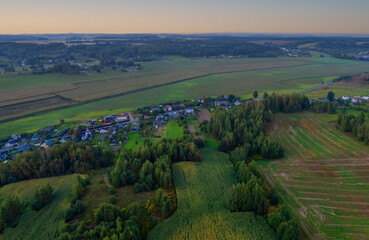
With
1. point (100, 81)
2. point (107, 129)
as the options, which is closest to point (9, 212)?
point (107, 129)

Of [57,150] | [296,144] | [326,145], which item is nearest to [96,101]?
[57,150]

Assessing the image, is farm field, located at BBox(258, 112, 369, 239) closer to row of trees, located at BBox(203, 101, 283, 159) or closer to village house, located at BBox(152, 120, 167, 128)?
row of trees, located at BBox(203, 101, 283, 159)

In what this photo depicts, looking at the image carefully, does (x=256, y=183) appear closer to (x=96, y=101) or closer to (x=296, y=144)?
(x=296, y=144)

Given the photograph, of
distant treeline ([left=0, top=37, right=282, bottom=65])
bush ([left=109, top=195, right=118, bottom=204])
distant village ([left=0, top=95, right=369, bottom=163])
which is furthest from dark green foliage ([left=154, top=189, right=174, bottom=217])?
distant treeline ([left=0, top=37, right=282, bottom=65])

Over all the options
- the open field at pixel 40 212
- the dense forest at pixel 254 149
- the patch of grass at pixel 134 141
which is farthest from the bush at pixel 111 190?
the dense forest at pixel 254 149

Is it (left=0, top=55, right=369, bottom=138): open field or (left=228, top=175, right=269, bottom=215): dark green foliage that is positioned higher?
(left=0, top=55, right=369, bottom=138): open field

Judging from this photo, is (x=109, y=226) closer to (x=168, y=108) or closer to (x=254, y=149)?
(x=254, y=149)
